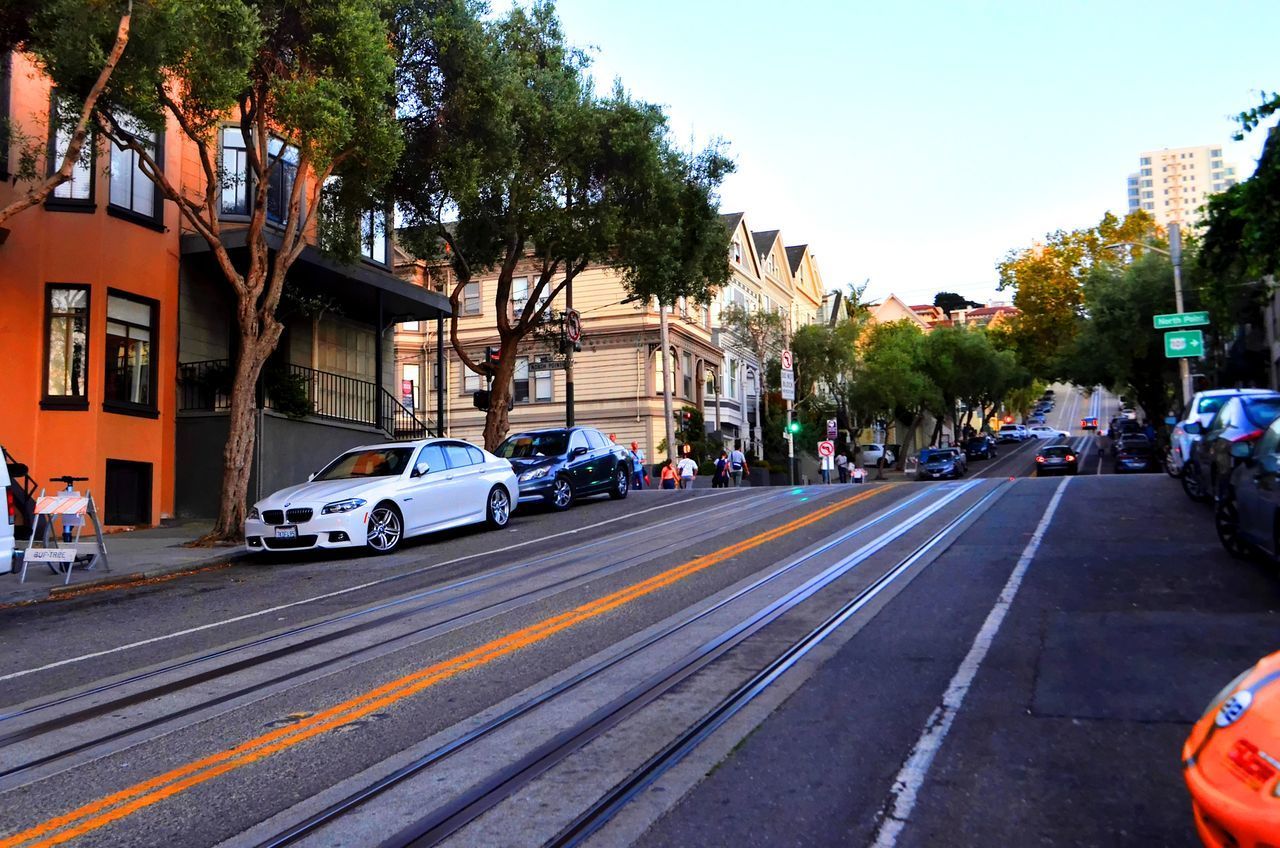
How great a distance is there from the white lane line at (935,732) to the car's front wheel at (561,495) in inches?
435

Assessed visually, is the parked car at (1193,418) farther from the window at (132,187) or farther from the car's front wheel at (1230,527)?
the window at (132,187)

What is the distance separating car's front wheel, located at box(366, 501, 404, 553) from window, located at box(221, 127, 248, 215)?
10.0 m

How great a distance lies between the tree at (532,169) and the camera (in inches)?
690

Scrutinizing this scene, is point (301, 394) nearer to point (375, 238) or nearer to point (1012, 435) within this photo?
point (375, 238)

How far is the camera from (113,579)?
12297 mm

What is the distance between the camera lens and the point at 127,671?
714cm

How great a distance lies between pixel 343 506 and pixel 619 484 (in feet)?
27.6

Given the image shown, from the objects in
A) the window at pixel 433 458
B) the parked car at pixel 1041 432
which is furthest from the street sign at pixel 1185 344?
the parked car at pixel 1041 432

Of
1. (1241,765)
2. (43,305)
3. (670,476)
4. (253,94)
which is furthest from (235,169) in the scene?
(1241,765)

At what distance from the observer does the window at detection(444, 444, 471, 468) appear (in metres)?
15.6

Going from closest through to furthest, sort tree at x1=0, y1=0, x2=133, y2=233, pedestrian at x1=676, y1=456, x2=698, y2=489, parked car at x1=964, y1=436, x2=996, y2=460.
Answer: tree at x1=0, y1=0, x2=133, y2=233 < pedestrian at x1=676, y1=456, x2=698, y2=489 < parked car at x1=964, y1=436, x2=996, y2=460

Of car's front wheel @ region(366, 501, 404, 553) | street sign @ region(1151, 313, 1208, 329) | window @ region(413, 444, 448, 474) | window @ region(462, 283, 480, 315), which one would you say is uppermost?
window @ region(462, 283, 480, 315)

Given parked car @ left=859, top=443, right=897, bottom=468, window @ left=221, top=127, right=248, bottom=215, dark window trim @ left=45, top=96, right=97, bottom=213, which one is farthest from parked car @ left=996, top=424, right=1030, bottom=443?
dark window trim @ left=45, top=96, right=97, bottom=213

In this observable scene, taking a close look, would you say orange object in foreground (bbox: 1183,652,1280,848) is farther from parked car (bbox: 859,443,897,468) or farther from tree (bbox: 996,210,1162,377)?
parked car (bbox: 859,443,897,468)
